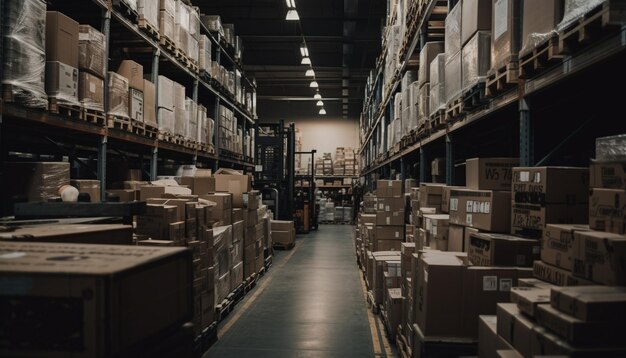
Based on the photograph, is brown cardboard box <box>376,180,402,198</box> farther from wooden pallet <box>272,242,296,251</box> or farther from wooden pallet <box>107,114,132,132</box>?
wooden pallet <box>272,242,296,251</box>

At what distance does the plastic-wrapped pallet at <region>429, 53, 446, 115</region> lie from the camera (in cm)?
527

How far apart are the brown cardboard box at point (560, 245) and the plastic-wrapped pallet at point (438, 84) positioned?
9.18ft

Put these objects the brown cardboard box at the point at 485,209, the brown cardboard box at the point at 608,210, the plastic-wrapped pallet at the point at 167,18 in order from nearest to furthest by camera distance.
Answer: the brown cardboard box at the point at 608,210 → the brown cardboard box at the point at 485,209 → the plastic-wrapped pallet at the point at 167,18

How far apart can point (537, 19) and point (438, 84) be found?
2.41 m

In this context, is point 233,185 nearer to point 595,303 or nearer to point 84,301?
point 84,301

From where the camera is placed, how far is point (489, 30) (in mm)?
4008

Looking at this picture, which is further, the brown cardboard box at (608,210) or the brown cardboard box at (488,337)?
the brown cardboard box at (488,337)

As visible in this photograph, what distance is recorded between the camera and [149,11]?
21.6 feet

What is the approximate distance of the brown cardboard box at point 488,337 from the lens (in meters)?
2.60

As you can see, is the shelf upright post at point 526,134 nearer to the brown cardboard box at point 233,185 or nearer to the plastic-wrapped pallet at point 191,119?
the brown cardboard box at point 233,185

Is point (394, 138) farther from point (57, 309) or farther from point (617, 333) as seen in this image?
point (57, 309)

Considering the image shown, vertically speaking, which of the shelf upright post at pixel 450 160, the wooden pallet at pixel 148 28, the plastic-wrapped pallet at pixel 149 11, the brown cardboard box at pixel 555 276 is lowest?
the brown cardboard box at pixel 555 276

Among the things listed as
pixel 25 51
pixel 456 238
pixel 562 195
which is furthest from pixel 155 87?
pixel 562 195

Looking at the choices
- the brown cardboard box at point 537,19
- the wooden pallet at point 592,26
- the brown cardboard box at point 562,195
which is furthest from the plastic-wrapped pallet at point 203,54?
the wooden pallet at point 592,26
